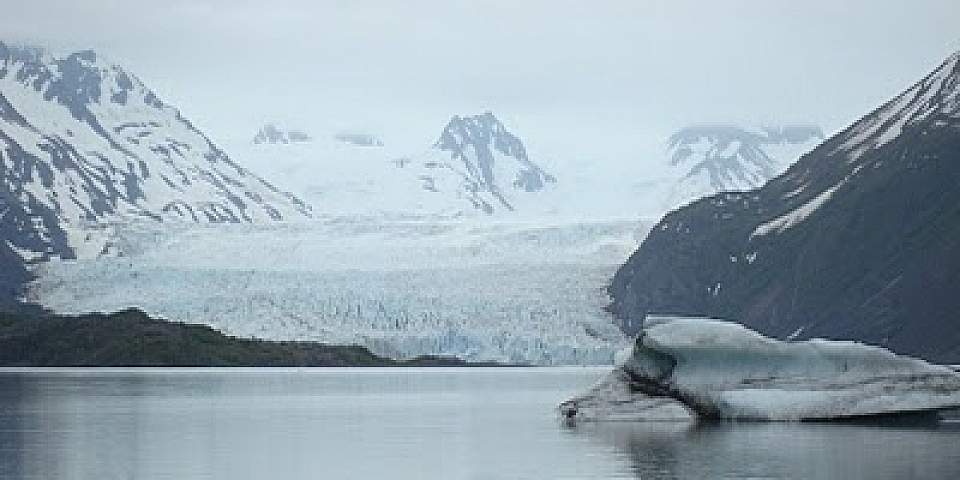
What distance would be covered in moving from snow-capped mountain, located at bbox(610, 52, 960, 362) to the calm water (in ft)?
134

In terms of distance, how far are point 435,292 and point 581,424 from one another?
1911 inches

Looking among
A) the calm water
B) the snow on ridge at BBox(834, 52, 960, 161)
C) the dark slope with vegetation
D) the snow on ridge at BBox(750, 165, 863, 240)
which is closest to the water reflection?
the calm water

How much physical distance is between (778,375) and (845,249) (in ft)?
207

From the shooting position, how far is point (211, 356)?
281 ft

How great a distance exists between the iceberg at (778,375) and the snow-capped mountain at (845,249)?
4836 cm

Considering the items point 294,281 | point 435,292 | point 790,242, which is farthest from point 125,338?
point 790,242

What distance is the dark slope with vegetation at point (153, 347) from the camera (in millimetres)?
84938

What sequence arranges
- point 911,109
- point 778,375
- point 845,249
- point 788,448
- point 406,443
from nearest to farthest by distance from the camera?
1. point 788,448
2. point 406,443
3. point 778,375
4. point 845,249
5. point 911,109

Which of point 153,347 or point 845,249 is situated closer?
point 153,347

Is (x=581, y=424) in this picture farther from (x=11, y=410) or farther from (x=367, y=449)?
(x=11, y=410)

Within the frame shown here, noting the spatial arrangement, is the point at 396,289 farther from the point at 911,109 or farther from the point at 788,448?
the point at 788,448

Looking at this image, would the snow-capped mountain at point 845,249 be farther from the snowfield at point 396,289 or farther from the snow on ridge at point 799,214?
the snowfield at point 396,289

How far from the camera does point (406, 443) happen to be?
1183 inches

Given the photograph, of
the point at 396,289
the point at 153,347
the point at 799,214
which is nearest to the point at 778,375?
the point at 396,289
